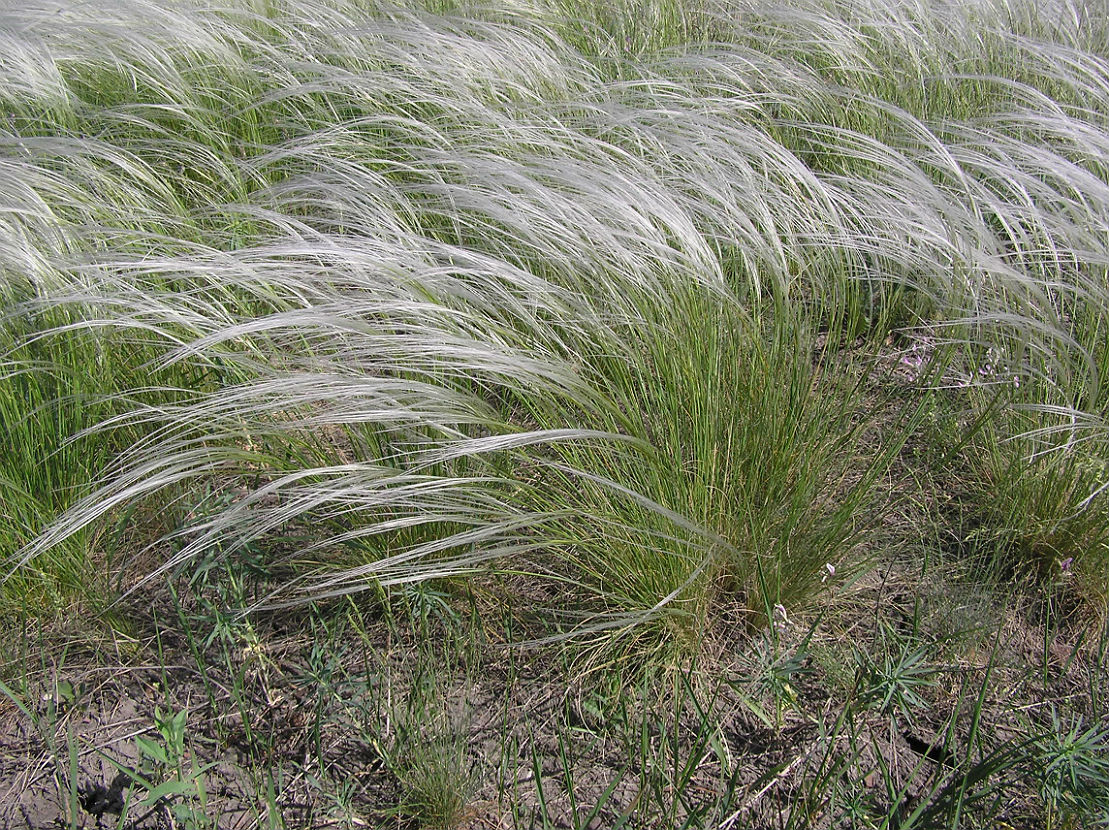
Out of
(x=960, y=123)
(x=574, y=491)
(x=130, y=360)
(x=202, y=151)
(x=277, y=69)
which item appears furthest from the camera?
(x=277, y=69)

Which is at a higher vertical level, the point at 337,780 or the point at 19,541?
the point at 19,541

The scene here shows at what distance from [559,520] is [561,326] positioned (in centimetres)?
34

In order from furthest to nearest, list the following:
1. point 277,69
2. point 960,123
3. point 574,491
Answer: point 277,69, point 960,123, point 574,491

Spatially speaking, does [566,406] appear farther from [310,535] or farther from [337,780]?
[337,780]

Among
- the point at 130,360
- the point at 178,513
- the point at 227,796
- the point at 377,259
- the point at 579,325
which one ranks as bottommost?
the point at 227,796

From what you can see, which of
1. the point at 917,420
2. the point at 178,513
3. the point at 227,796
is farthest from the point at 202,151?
the point at 917,420

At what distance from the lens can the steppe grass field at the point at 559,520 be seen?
116 centimetres

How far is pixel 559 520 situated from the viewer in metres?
1.34

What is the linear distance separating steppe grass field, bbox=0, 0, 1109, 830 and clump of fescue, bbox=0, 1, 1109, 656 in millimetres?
13

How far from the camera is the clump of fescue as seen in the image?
4.12 feet

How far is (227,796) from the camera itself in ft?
3.86

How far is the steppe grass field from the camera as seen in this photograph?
1158 millimetres

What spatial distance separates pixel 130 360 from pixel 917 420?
1.44 metres

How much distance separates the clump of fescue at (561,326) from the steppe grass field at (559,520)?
13 millimetres
